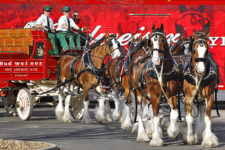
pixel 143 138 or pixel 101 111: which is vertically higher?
pixel 101 111

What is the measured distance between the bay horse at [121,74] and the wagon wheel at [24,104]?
2.51 m

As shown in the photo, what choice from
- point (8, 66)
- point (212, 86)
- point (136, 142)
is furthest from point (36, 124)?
point (212, 86)

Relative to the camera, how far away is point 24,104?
17531mm

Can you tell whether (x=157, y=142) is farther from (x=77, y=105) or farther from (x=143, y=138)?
(x=77, y=105)

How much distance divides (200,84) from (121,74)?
174 inches

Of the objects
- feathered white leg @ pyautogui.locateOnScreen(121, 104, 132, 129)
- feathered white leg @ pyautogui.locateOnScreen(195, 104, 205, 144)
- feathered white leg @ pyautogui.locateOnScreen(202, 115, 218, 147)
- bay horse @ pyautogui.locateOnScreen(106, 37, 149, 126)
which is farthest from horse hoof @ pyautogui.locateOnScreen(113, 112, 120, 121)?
feathered white leg @ pyautogui.locateOnScreen(202, 115, 218, 147)

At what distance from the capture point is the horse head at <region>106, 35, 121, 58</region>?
52.8 feet

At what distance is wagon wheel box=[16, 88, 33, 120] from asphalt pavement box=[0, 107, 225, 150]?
0.22 m

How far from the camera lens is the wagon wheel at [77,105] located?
59.4 feet

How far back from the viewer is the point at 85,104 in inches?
653

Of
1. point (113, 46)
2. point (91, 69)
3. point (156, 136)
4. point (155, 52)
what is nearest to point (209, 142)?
point (156, 136)

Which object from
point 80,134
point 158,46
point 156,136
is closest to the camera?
point 158,46

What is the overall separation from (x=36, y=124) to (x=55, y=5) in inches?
275

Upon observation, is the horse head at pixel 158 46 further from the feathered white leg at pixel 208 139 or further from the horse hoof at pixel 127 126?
the horse hoof at pixel 127 126
